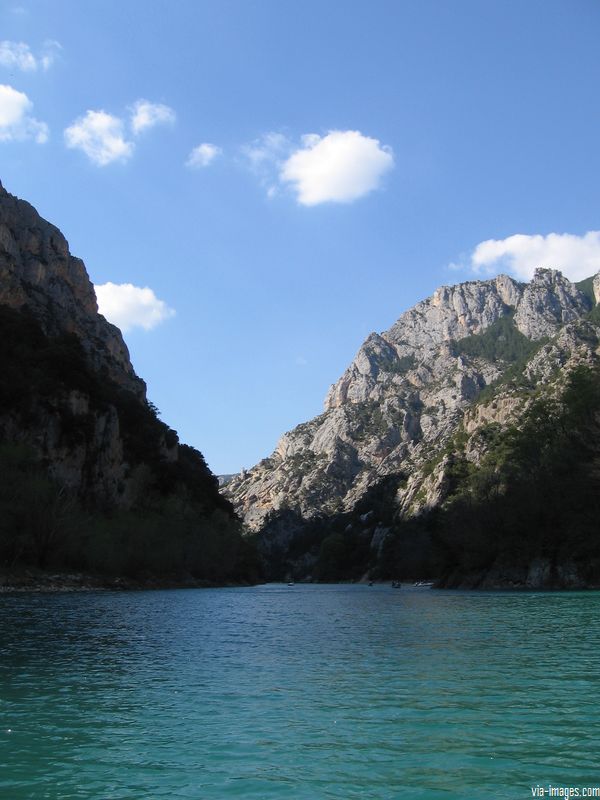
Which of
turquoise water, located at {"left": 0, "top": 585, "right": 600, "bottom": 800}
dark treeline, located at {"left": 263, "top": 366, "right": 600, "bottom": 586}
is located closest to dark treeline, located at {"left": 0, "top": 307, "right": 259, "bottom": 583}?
dark treeline, located at {"left": 263, "top": 366, "right": 600, "bottom": 586}

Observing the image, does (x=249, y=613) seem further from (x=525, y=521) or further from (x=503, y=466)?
(x=503, y=466)

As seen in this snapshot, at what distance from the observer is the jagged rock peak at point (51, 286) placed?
120 meters

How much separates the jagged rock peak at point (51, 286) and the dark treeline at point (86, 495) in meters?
11.6

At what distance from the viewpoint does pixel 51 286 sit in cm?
13712

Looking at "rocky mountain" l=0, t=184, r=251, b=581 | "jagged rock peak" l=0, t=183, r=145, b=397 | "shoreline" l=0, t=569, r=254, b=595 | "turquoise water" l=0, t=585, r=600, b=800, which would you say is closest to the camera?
"turquoise water" l=0, t=585, r=600, b=800

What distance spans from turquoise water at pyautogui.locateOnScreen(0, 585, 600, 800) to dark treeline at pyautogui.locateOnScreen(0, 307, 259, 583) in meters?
41.0

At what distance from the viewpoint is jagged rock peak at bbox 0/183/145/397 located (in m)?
120

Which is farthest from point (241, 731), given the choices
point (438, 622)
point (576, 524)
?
point (576, 524)

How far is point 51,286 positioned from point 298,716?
136 meters

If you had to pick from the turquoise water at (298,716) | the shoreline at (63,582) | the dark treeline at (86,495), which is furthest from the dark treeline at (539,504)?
the turquoise water at (298,716)

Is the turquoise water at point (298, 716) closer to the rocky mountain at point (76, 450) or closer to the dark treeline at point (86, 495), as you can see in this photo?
the dark treeline at point (86, 495)

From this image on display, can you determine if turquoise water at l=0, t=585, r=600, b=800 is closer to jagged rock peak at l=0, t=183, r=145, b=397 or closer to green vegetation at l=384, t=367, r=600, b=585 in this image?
green vegetation at l=384, t=367, r=600, b=585

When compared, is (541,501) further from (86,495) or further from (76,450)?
(86,495)

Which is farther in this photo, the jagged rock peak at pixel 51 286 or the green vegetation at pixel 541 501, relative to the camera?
the jagged rock peak at pixel 51 286
